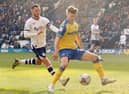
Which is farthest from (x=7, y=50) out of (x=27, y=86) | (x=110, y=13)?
(x=27, y=86)

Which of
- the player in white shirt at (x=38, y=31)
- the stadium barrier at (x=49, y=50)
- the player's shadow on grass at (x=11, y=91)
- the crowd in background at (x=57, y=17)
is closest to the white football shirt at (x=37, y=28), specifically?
the player in white shirt at (x=38, y=31)

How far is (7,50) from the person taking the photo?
3272cm

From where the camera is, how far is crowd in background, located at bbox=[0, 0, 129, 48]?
33731 millimetres

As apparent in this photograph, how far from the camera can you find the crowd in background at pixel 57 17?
33731 millimetres

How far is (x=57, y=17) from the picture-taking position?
35.8 m

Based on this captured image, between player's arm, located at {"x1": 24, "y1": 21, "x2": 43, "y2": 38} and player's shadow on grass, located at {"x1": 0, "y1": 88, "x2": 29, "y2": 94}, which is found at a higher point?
player's arm, located at {"x1": 24, "y1": 21, "x2": 43, "y2": 38}

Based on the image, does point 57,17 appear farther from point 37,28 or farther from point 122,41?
point 37,28

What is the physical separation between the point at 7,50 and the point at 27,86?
20644 millimetres

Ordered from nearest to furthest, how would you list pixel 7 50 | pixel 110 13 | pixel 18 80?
pixel 18 80 < pixel 7 50 < pixel 110 13

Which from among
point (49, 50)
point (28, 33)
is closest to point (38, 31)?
point (28, 33)

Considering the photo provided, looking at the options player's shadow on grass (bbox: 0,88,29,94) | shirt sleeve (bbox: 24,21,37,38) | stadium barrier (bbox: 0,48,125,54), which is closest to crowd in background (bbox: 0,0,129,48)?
stadium barrier (bbox: 0,48,125,54)

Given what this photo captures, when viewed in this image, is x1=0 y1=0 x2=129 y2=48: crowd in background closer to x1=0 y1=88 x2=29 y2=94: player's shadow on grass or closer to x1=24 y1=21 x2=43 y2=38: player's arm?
x1=24 y1=21 x2=43 y2=38: player's arm

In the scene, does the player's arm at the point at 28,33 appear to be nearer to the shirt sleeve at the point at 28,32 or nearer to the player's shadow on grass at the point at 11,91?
the shirt sleeve at the point at 28,32

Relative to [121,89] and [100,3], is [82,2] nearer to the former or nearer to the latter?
[100,3]
